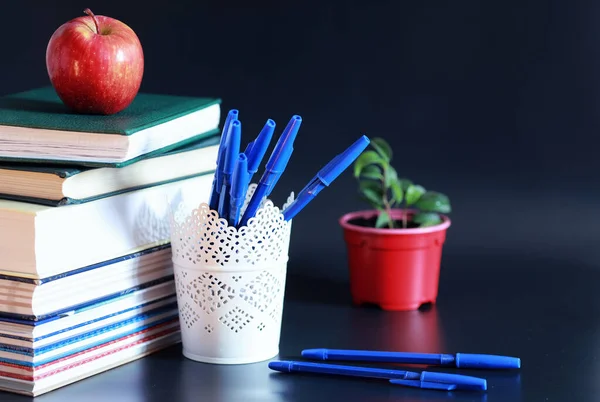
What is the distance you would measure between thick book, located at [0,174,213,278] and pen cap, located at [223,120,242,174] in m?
0.16

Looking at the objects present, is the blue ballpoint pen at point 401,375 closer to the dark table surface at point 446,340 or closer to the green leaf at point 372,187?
the dark table surface at point 446,340

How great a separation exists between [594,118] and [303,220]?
0.67 meters

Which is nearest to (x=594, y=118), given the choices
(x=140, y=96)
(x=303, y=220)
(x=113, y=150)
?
(x=303, y=220)

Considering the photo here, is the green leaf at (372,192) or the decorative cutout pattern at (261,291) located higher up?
the green leaf at (372,192)

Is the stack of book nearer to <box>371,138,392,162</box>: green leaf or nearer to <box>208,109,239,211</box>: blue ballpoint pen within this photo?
<box>208,109,239,211</box>: blue ballpoint pen

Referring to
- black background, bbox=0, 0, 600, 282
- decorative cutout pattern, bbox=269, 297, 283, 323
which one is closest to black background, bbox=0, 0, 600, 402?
black background, bbox=0, 0, 600, 282

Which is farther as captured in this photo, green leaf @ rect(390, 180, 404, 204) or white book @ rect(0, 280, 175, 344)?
green leaf @ rect(390, 180, 404, 204)

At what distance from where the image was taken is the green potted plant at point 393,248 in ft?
5.89

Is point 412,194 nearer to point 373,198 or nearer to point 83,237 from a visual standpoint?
point 373,198

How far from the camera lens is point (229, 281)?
1.52m

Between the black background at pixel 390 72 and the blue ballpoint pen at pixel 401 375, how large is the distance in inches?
35.7

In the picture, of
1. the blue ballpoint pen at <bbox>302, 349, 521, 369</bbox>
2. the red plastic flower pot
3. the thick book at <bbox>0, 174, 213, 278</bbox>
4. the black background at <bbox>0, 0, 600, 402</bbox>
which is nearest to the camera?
the thick book at <bbox>0, 174, 213, 278</bbox>

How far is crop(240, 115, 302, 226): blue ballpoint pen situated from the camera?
148cm

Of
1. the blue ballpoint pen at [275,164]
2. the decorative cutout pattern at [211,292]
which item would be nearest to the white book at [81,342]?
the decorative cutout pattern at [211,292]
